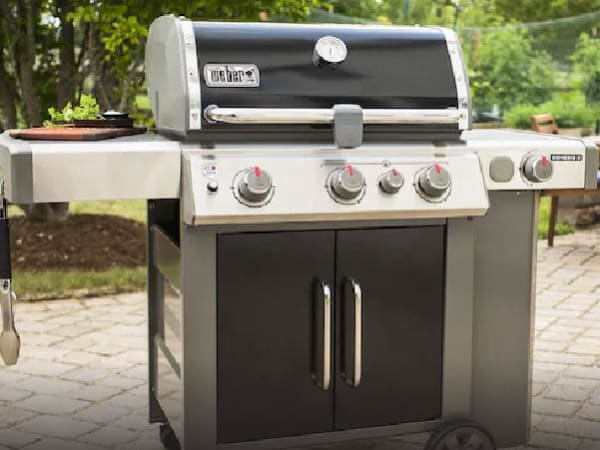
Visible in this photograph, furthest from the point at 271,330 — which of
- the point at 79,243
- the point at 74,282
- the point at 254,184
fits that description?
the point at 79,243

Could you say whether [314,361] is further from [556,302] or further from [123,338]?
[556,302]

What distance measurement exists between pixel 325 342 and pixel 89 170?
0.81 metres

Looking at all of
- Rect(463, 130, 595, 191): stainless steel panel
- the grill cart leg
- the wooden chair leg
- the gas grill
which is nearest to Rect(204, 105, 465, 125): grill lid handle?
the gas grill

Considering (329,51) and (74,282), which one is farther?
(74,282)

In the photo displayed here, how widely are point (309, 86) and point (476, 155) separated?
52cm

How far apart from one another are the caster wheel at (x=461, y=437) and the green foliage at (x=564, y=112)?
7.80 metres

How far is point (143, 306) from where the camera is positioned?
17.7ft

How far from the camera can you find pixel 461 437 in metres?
3.01

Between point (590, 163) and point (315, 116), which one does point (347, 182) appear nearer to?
point (315, 116)

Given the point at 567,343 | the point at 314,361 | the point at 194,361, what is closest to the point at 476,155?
the point at 314,361

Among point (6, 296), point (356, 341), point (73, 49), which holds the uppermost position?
point (73, 49)

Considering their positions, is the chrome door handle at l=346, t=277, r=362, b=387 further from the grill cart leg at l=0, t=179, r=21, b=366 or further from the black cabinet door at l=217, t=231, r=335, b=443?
the grill cart leg at l=0, t=179, r=21, b=366

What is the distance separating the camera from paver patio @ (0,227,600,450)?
3.50 m

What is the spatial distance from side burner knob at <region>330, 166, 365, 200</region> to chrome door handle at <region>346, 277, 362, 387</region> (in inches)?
10.5
